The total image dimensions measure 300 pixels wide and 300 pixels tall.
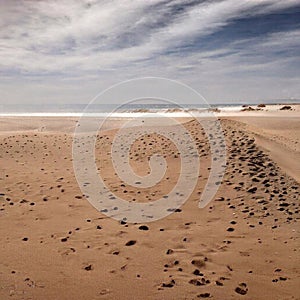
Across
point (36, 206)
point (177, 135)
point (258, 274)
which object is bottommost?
point (258, 274)

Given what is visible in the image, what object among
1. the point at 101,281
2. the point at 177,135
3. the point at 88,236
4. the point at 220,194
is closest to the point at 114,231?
the point at 88,236

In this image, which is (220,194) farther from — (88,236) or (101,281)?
(101,281)

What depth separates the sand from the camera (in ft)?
13.7

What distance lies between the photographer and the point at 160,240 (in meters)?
5.56

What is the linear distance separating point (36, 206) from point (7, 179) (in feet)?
8.31

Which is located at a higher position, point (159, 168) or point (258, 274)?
point (159, 168)

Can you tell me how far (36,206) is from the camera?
7250mm

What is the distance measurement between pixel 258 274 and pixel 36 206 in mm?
4717

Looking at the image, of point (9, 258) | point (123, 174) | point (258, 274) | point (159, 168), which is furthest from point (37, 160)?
point (258, 274)

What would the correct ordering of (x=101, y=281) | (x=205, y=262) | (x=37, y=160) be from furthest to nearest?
(x=37, y=160) < (x=205, y=262) < (x=101, y=281)

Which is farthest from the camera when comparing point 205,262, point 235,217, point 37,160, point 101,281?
point 37,160

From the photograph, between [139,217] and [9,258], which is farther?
[139,217]

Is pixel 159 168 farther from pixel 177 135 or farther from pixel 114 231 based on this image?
pixel 114 231

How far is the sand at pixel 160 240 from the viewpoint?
4180 millimetres
